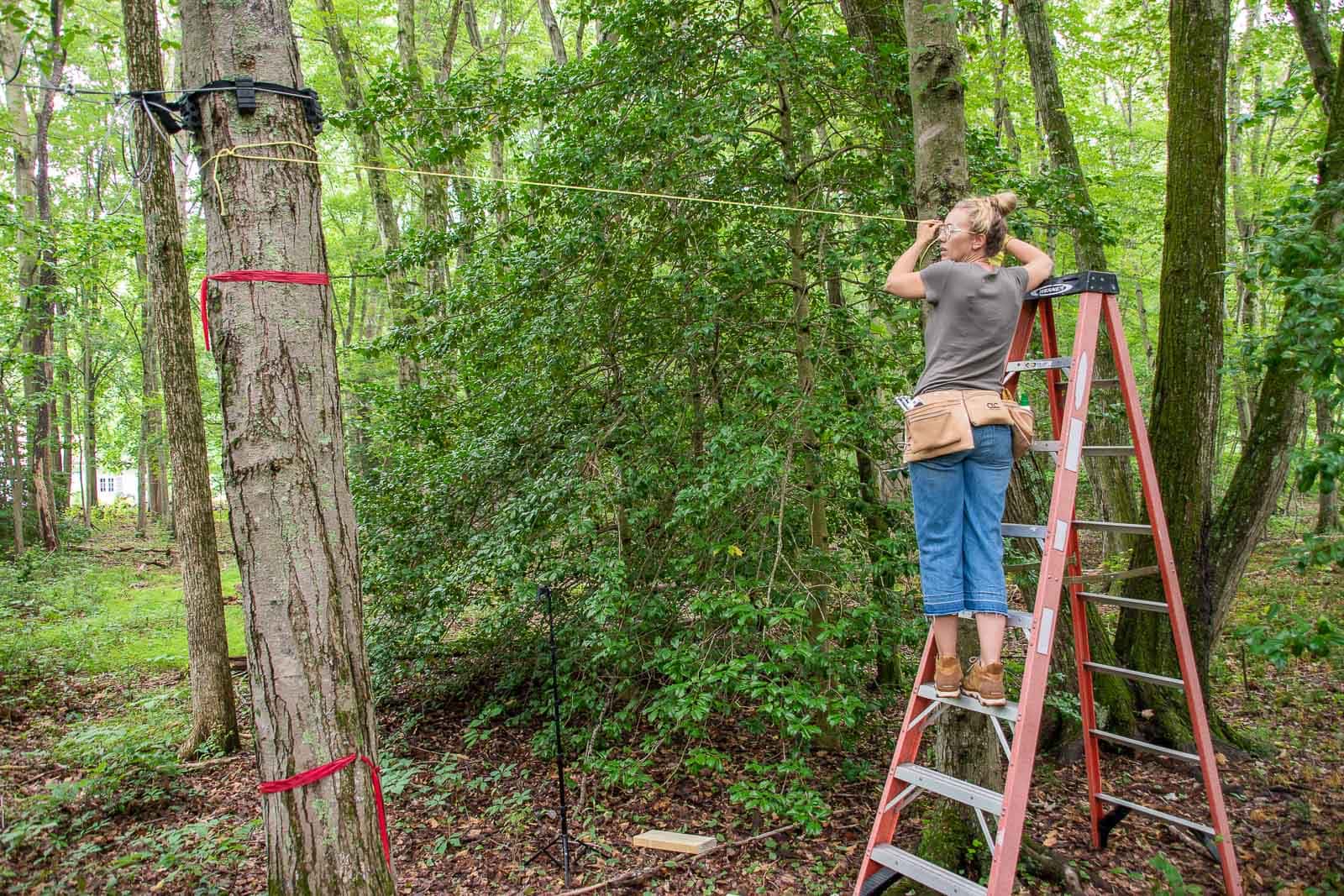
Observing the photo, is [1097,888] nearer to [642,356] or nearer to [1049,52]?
[642,356]

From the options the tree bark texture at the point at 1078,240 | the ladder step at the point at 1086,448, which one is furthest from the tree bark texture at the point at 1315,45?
the ladder step at the point at 1086,448

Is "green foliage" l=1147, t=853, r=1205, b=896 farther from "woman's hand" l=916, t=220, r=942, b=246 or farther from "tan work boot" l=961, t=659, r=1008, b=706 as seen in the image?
"woman's hand" l=916, t=220, r=942, b=246

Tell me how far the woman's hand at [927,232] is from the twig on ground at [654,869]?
3241 millimetres

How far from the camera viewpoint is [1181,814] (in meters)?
4.20

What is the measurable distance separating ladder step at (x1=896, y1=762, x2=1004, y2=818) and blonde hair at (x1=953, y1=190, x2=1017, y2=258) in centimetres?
196

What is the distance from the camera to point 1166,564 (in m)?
3.14

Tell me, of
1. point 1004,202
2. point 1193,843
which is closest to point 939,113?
point 1004,202

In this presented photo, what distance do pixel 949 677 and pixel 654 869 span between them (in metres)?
2.05

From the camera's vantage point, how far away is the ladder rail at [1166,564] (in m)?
3.06

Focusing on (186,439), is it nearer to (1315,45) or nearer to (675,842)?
(675,842)

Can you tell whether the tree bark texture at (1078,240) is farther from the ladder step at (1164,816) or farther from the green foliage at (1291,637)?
the green foliage at (1291,637)

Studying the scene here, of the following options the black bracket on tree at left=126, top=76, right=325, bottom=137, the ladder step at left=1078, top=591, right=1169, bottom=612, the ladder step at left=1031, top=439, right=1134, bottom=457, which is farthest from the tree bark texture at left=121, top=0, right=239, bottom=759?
the ladder step at left=1078, top=591, right=1169, bottom=612

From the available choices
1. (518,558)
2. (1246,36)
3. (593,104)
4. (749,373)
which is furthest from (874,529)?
(1246,36)

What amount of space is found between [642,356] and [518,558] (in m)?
1.57
